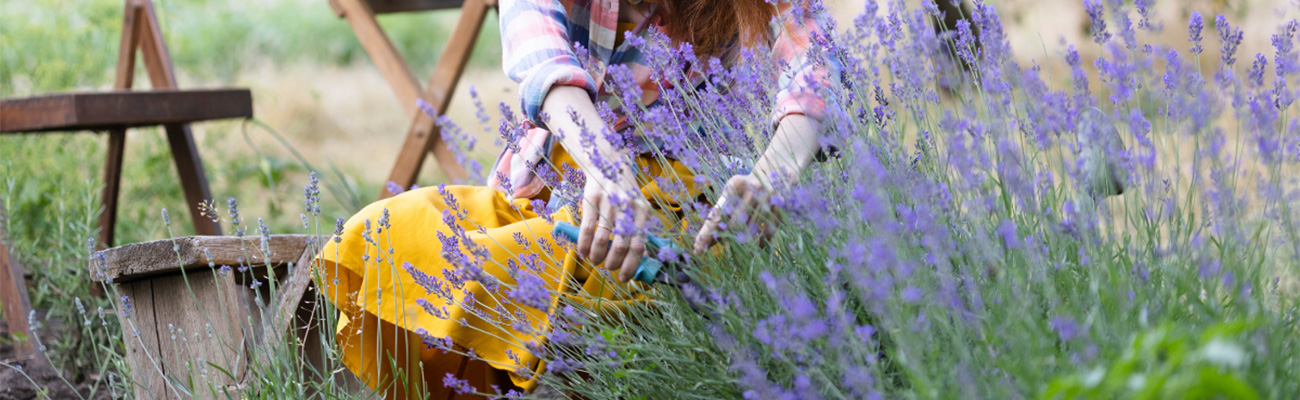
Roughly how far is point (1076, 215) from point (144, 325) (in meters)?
1.60

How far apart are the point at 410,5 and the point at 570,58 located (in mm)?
2316

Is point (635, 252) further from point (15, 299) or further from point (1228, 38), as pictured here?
point (15, 299)

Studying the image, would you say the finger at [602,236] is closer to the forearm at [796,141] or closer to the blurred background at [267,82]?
the forearm at [796,141]

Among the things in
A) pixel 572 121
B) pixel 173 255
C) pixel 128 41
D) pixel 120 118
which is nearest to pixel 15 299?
pixel 120 118

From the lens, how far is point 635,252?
1.18m

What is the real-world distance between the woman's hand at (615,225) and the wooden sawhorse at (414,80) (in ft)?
6.40

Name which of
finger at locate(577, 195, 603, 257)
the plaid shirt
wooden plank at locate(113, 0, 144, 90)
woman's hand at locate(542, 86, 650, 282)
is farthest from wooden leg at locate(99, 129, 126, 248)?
finger at locate(577, 195, 603, 257)

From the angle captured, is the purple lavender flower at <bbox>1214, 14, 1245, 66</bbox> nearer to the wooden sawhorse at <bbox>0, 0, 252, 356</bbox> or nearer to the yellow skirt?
the yellow skirt

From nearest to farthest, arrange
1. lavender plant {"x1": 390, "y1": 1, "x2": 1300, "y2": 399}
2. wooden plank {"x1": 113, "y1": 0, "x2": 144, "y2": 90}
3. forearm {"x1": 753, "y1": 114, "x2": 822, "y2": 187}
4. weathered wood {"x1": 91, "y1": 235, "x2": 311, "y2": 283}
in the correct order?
lavender plant {"x1": 390, "y1": 1, "x2": 1300, "y2": 399} → forearm {"x1": 753, "y1": 114, "x2": 822, "y2": 187} → weathered wood {"x1": 91, "y1": 235, "x2": 311, "y2": 283} → wooden plank {"x1": 113, "y1": 0, "x2": 144, "y2": 90}

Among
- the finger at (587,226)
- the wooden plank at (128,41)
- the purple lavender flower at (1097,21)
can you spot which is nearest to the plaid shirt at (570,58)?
the finger at (587,226)

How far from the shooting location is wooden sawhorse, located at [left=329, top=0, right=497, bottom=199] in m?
3.27

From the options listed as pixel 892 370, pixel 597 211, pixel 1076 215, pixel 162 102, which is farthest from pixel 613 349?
pixel 162 102

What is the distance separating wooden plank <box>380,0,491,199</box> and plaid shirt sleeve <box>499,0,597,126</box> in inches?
63.4

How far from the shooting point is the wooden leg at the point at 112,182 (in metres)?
3.06
